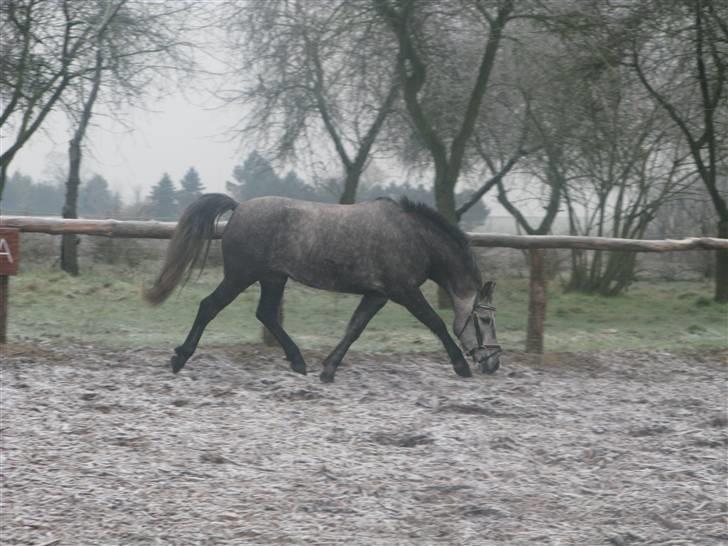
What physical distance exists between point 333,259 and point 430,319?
93 cm

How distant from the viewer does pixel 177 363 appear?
24.2ft

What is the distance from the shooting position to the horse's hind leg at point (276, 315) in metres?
7.63

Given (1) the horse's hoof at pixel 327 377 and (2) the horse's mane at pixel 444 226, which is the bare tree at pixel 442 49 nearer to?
(2) the horse's mane at pixel 444 226

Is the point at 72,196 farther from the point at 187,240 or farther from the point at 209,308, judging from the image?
the point at 209,308

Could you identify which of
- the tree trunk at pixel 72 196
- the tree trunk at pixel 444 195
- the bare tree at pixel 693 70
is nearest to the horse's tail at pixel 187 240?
the tree trunk at pixel 444 195

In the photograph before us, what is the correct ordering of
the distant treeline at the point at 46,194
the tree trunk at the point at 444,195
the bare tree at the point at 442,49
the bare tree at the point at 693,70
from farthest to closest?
the distant treeline at the point at 46,194, the tree trunk at the point at 444,195, the bare tree at the point at 693,70, the bare tree at the point at 442,49

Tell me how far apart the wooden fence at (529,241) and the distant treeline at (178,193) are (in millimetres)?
9966

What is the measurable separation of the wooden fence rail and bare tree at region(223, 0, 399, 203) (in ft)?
16.1

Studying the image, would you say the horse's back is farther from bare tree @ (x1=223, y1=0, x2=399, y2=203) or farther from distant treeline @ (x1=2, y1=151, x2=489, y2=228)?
distant treeline @ (x1=2, y1=151, x2=489, y2=228)

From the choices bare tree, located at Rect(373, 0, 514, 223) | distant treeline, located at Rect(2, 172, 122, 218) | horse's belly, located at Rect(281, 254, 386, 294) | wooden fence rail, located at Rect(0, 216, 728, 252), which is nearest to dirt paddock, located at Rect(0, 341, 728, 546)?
horse's belly, located at Rect(281, 254, 386, 294)

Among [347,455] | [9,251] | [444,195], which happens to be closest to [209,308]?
[9,251]

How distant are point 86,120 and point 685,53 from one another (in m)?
10.3

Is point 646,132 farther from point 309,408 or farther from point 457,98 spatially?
point 309,408

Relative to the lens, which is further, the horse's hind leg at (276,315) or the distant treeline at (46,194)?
the distant treeline at (46,194)
